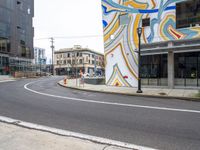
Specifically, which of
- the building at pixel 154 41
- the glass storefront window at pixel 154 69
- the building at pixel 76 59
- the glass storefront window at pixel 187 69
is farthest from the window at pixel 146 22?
the building at pixel 76 59

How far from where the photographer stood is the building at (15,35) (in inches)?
1801

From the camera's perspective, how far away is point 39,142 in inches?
191

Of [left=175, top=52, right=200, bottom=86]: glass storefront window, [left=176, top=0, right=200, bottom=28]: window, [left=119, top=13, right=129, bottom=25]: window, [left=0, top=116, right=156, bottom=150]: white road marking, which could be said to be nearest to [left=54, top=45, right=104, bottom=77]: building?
[left=119, top=13, right=129, bottom=25]: window

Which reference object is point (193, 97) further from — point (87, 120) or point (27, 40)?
point (27, 40)

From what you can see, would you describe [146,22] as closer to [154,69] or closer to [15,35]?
[154,69]

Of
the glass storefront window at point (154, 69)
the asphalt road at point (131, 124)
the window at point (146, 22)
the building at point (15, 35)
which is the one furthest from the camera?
the building at point (15, 35)

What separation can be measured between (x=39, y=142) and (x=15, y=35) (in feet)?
168

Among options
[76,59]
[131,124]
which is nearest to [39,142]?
[131,124]

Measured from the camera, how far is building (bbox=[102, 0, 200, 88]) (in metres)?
17.1

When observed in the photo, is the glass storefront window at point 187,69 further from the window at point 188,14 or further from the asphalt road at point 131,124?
the asphalt road at point 131,124

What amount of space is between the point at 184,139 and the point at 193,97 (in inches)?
309

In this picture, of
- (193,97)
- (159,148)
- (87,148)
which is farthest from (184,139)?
(193,97)

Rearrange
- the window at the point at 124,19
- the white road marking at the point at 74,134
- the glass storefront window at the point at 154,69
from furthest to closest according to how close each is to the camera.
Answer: the window at the point at 124,19 → the glass storefront window at the point at 154,69 → the white road marking at the point at 74,134

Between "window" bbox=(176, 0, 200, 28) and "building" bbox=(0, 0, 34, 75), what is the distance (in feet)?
129
